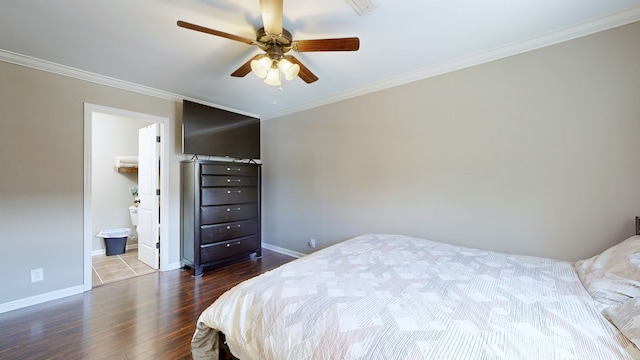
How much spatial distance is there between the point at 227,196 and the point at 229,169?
38 centimetres

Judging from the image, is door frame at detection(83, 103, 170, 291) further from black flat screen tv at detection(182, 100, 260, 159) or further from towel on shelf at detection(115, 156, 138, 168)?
towel on shelf at detection(115, 156, 138, 168)

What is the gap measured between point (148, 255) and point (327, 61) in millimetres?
3561

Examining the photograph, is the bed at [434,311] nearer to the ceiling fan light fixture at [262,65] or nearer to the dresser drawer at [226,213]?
the ceiling fan light fixture at [262,65]

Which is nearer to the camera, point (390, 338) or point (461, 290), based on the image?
point (390, 338)

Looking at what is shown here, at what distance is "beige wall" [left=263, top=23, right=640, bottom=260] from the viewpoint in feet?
5.88

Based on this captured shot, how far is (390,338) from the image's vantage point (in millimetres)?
902

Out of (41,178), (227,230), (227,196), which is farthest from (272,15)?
(41,178)

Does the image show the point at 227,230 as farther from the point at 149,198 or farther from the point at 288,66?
the point at 288,66

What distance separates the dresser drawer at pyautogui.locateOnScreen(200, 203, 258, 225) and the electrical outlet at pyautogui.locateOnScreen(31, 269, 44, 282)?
151 centimetres

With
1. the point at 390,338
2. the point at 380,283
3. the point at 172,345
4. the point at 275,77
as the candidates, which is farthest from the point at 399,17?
the point at 172,345

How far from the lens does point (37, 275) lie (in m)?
2.44

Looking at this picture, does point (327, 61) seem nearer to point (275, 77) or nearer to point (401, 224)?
point (275, 77)

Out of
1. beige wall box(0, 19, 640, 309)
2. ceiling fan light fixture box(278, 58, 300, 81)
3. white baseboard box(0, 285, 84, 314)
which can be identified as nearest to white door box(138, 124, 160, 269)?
beige wall box(0, 19, 640, 309)

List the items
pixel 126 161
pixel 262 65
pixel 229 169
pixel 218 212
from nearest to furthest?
1. pixel 262 65
2. pixel 218 212
3. pixel 229 169
4. pixel 126 161
